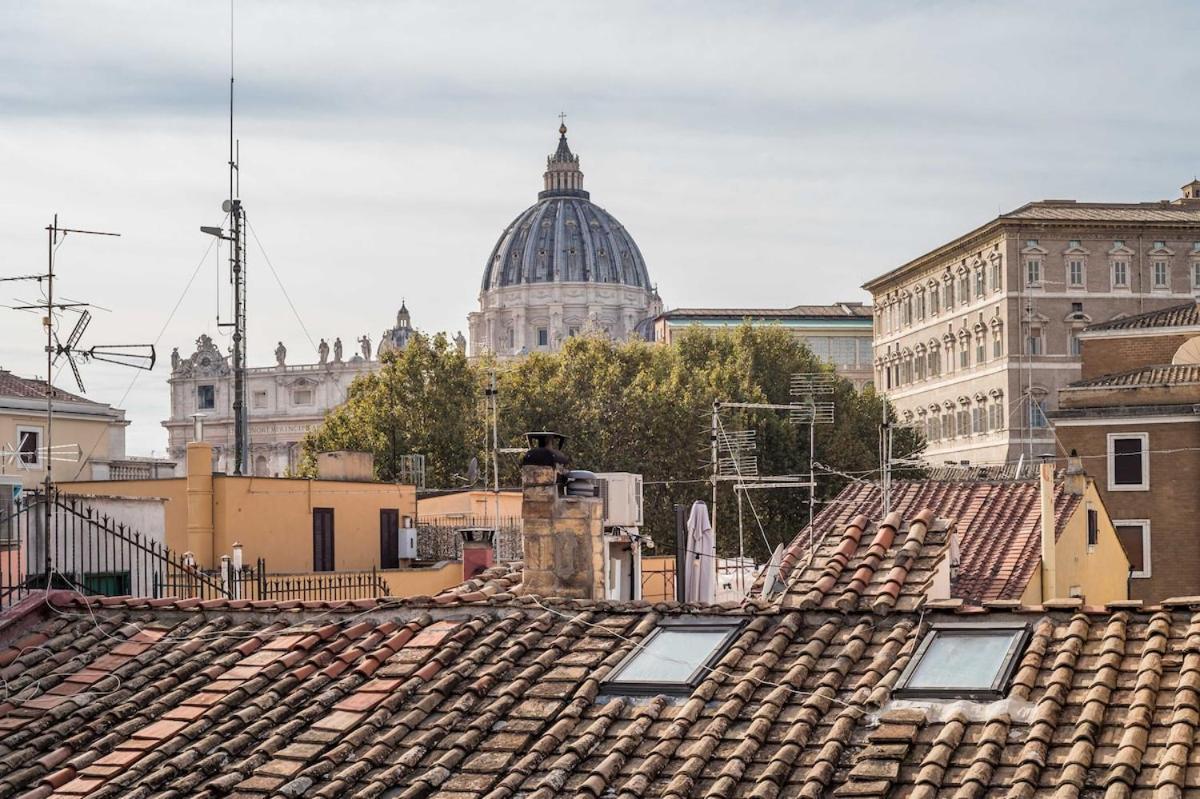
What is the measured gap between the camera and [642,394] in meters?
74.1

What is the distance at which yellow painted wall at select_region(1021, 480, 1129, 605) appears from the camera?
29656mm

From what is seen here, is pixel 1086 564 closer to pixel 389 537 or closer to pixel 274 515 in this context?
pixel 389 537

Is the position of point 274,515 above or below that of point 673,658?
above

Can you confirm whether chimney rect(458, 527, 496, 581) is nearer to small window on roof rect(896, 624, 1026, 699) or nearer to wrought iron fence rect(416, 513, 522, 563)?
wrought iron fence rect(416, 513, 522, 563)

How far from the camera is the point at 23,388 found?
54.8 metres

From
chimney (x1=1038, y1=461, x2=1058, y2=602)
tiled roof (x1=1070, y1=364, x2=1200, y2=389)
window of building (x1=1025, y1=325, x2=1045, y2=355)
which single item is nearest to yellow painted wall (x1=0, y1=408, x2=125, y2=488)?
tiled roof (x1=1070, y1=364, x2=1200, y2=389)

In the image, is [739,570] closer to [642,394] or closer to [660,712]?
[660,712]

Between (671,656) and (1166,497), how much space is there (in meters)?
40.5

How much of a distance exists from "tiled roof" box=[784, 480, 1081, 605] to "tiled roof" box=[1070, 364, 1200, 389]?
15867 mm

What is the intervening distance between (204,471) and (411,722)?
785 inches

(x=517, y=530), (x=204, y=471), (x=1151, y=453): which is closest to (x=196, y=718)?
(x=204, y=471)

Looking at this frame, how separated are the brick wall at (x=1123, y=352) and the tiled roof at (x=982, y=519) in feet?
67.4

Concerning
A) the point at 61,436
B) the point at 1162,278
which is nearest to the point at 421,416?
the point at 61,436

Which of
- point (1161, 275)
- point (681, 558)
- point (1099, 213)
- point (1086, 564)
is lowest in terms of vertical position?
point (1086, 564)
